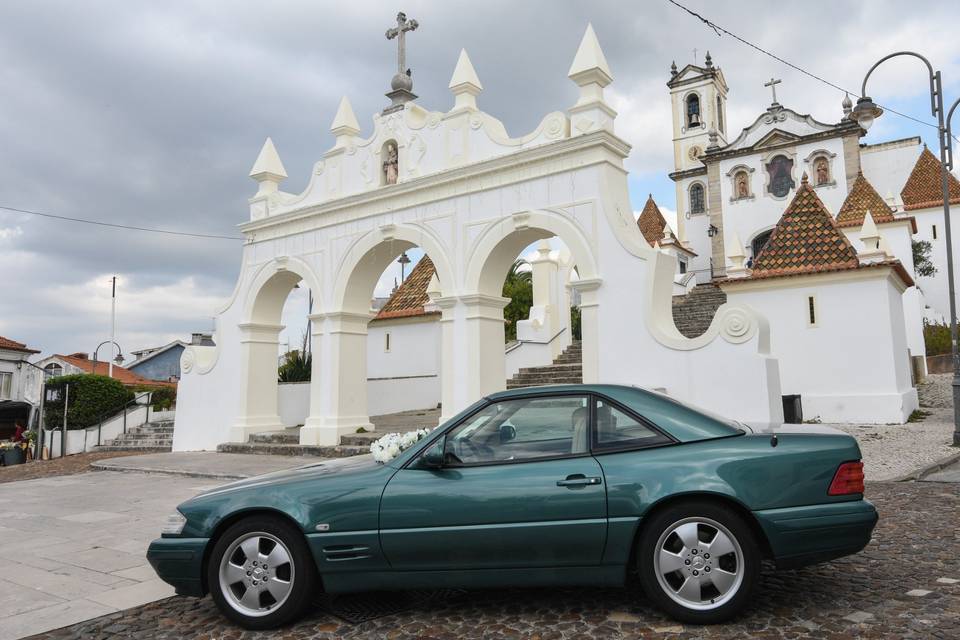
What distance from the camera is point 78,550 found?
242 inches

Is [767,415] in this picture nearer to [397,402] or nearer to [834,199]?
[397,402]

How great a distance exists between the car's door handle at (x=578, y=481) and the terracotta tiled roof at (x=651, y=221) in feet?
120

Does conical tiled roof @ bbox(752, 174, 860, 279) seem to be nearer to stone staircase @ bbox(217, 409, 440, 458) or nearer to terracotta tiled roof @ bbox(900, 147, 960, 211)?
stone staircase @ bbox(217, 409, 440, 458)

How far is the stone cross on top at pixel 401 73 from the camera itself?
14.5m

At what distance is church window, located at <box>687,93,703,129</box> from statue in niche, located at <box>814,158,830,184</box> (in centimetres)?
1123

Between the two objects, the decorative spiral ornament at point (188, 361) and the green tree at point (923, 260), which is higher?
the green tree at point (923, 260)

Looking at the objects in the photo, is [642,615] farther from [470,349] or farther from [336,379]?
[336,379]

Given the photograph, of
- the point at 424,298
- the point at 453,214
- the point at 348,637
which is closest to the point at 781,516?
the point at 348,637

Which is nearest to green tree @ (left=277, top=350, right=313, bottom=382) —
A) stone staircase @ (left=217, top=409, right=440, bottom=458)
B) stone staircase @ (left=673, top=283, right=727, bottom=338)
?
stone staircase @ (left=217, top=409, right=440, bottom=458)

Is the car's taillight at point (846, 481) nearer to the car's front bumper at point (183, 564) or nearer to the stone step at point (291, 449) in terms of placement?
the car's front bumper at point (183, 564)

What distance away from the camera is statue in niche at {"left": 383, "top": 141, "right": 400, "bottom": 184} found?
1411cm

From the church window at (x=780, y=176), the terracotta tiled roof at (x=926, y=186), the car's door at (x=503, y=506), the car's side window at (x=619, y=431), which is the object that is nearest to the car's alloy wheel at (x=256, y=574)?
the car's door at (x=503, y=506)

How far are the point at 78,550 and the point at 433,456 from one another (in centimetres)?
425

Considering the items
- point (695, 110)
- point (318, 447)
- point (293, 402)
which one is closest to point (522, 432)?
point (318, 447)
